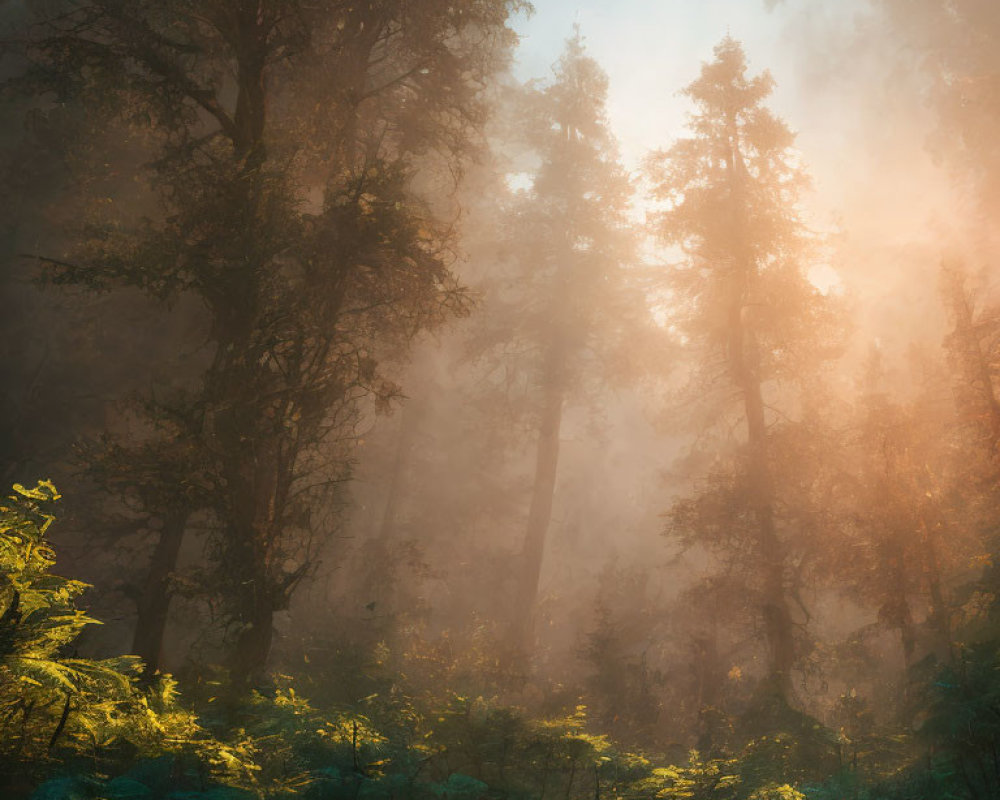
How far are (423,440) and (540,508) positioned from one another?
8.44 meters

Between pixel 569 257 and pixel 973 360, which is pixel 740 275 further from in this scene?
pixel 569 257

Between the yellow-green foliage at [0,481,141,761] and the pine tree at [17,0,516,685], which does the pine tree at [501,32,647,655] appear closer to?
the pine tree at [17,0,516,685]

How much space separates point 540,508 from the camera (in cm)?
1834

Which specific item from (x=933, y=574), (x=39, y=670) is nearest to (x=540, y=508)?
(x=933, y=574)

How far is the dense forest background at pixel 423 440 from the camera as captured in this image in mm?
5355

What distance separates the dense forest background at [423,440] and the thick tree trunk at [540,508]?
6.2 inches

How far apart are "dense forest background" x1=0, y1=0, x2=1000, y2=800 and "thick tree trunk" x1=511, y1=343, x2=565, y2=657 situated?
0.16 metres

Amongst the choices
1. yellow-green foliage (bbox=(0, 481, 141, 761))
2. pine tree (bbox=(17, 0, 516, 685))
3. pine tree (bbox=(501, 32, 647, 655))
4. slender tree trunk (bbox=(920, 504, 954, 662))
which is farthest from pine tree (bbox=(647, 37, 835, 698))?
yellow-green foliage (bbox=(0, 481, 141, 761))

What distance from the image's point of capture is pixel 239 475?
6477 mm

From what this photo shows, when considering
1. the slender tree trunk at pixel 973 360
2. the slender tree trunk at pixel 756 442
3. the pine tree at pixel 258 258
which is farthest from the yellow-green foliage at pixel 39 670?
the slender tree trunk at pixel 973 360

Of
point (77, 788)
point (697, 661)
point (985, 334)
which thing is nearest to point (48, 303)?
point (77, 788)

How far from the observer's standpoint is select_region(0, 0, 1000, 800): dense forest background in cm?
536

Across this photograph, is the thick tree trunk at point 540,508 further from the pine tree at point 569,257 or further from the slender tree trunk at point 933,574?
the slender tree trunk at point 933,574

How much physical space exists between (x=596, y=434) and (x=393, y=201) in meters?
15.7
